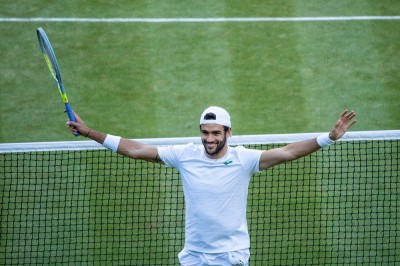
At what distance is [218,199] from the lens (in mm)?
7566

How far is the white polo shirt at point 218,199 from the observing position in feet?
24.8

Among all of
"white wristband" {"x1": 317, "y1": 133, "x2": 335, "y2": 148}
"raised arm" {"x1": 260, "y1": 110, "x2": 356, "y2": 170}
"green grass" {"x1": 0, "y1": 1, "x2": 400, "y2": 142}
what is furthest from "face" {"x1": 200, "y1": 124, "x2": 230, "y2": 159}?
"green grass" {"x1": 0, "y1": 1, "x2": 400, "y2": 142}

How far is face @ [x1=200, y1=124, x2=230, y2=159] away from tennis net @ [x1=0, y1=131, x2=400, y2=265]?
2269 mm

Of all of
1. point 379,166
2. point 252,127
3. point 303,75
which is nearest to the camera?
point 379,166

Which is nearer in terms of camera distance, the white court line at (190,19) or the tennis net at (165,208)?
the tennis net at (165,208)

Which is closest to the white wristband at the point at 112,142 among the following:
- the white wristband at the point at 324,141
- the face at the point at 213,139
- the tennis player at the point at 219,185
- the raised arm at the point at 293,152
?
the tennis player at the point at 219,185

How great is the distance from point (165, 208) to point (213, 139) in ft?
11.3

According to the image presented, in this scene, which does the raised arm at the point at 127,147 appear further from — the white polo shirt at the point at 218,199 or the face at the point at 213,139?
the face at the point at 213,139

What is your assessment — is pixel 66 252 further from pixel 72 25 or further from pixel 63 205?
pixel 72 25

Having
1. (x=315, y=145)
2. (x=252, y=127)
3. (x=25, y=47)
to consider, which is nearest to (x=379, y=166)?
(x=252, y=127)

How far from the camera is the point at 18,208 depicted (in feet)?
35.2

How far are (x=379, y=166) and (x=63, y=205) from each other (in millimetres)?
4756

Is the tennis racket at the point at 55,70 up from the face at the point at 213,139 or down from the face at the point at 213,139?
up

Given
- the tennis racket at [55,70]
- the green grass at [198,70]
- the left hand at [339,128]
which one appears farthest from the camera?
the green grass at [198,70]
